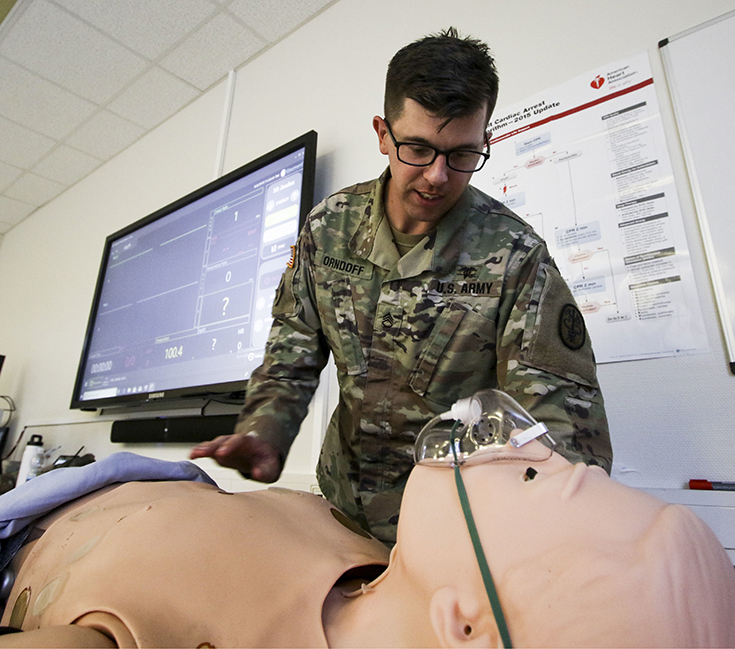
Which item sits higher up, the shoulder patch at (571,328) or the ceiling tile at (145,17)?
the ceiling tile at (145,17)

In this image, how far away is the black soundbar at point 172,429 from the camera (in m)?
2.07

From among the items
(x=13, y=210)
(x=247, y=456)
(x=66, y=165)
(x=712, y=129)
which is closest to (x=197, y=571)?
(x=247, y=456)

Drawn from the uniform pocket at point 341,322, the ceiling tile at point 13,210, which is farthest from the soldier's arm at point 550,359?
the ceiling tile at point 13,210

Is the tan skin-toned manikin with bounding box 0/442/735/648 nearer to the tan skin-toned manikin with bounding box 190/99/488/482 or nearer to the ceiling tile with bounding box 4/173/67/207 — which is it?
the tan skin-toned manikin with bounding box 190/99/488/482

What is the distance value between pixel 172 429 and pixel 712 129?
7.31 ft

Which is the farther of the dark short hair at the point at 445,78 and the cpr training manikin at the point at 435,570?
the dark short hair at the point at 445,78

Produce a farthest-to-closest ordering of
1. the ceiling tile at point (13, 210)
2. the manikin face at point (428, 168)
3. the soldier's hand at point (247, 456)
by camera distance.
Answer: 1. the ceiling tile at point (13, 210)
2. the manikin face at point (428, 168)
3. the soldier's hand at point (247, 456)

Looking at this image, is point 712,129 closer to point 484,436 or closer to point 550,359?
point 550,359

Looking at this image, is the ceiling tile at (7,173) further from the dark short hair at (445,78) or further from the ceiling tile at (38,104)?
the dark short hair at (445,78)

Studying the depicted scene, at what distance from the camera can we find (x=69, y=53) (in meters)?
2.74

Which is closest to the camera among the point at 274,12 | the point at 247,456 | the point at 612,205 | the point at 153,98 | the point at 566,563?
the point at 566,563

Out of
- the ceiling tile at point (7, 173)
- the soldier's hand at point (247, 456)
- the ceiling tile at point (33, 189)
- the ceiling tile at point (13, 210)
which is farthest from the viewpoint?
the ceiling tile at point (13, 210)

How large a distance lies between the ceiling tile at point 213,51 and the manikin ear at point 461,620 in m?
2.73

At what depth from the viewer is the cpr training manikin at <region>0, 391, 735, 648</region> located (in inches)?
15.0
